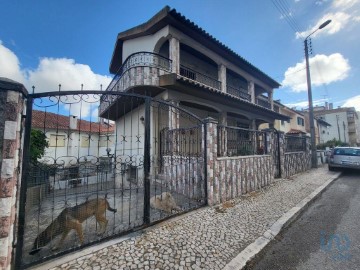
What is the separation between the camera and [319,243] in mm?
3082

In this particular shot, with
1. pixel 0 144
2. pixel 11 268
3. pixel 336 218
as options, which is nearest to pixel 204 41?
pixel 336 218

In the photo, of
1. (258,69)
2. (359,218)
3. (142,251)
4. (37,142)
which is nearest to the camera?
(142,251)

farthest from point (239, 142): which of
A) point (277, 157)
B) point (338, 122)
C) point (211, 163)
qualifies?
point (338, 122)

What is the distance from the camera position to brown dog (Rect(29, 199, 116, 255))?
9.32 ft

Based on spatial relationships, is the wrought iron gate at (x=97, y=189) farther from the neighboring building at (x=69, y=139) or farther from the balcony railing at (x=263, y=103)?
the balcony railing at (x=263, y=103)

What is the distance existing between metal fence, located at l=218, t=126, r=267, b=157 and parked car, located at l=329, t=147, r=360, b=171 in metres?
5.82

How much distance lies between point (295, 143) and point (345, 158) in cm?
254

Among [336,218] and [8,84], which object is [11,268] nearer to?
[8,84]

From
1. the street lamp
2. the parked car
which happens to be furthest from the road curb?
the street lamp

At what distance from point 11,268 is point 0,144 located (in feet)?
4.97

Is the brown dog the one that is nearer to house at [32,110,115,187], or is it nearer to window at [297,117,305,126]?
house at [32,110,115,187]

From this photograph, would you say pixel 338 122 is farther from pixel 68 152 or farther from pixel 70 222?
pixel 70 222

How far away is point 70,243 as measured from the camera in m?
3.10

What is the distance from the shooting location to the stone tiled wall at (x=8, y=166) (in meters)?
2.00
